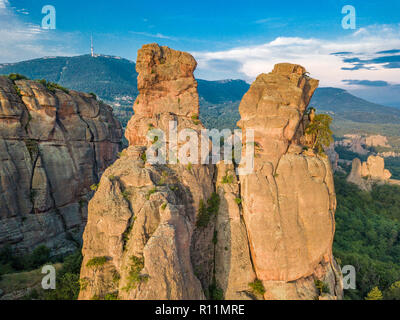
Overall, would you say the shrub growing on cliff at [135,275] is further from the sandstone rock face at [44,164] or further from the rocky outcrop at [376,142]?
the rocky outcrop at [376,142]

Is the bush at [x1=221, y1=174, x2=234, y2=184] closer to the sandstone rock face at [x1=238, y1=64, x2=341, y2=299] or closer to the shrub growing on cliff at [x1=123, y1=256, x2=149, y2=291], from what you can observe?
the sandstone rock face at [x1=238, y1=64, x2=341, y2=299]

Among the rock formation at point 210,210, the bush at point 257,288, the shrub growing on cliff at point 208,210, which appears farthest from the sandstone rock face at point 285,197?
the shrub growing on cliff at point 208,210

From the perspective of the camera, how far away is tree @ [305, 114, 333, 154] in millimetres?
23859

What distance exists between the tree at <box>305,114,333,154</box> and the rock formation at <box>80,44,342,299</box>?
1.05 metres

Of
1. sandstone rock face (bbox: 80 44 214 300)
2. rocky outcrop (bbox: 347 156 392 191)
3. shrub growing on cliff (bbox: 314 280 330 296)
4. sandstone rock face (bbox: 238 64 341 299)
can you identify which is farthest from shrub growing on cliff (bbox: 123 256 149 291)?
rocky outcrop (bbox: 347 156 392 191)

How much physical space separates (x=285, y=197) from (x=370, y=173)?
83.3 m

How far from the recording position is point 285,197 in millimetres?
20516

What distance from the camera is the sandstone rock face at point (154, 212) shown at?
14.1 m

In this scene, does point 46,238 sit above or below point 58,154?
below

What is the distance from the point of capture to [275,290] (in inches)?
755

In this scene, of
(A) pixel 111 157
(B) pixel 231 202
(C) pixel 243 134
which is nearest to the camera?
(B) pixel 231 202
